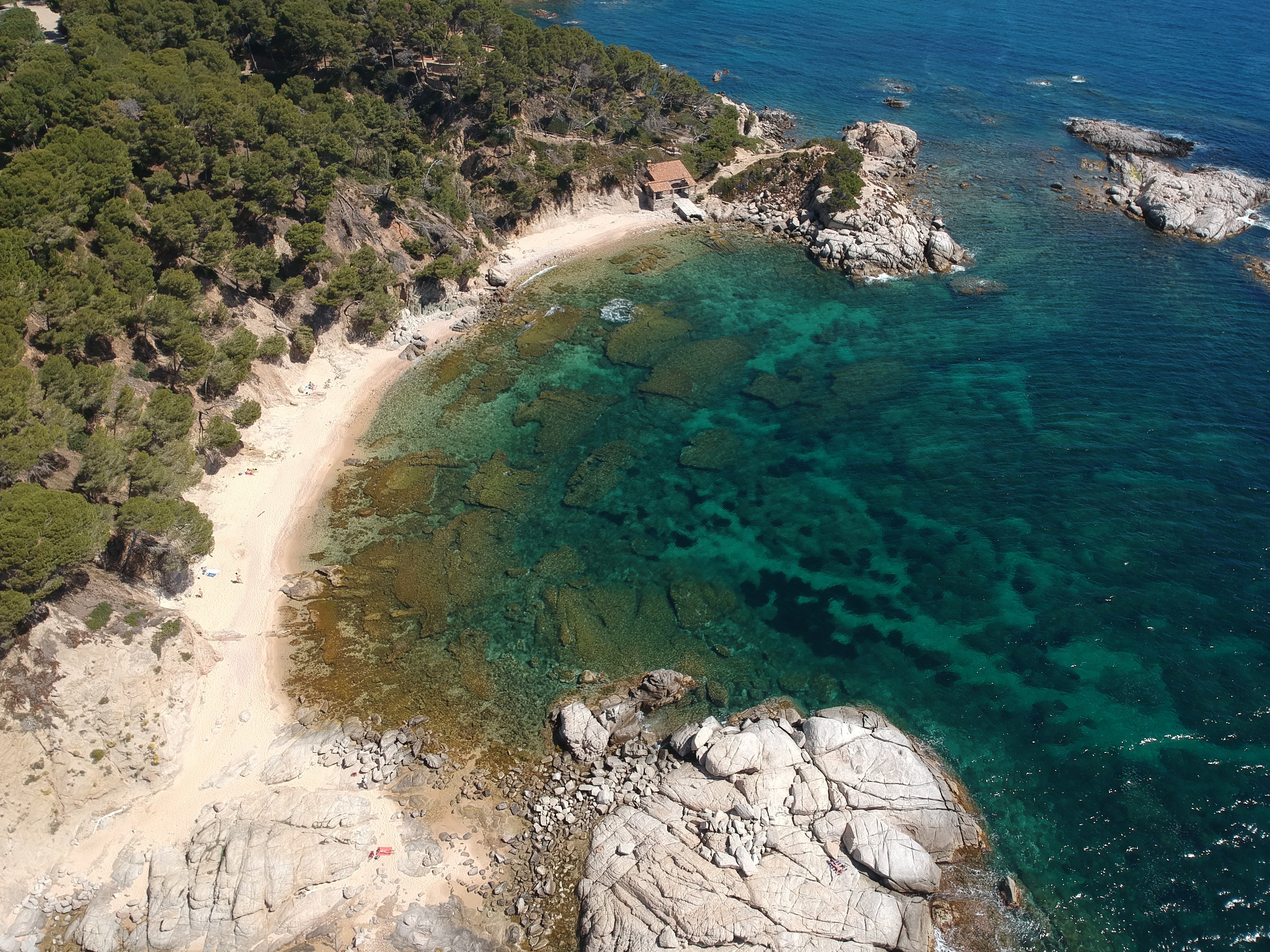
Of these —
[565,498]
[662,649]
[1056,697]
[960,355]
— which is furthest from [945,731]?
[960,355]

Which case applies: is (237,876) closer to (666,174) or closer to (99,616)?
(99,616)

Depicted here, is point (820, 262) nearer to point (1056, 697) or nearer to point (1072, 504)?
point (1072, 504)

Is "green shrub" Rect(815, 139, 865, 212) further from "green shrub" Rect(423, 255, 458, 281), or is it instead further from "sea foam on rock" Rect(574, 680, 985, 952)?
"sea foam on rock" Rect(574, 680, 985, 952)

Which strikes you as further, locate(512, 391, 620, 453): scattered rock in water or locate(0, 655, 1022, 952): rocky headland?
locate(512, 391, 620, 453): scattered rock in water

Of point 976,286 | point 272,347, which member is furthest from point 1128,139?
point 272,347

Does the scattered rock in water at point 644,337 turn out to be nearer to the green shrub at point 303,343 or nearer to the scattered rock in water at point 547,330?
the scattered rock in water at point 547,330

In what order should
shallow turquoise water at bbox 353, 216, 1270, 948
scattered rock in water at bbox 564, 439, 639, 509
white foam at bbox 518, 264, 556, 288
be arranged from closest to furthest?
shallow turquoise water at bbox 353, 216, 1270, 948
scattered rock in water at bbox 564, 439, 639, 509
white foam at bbox 518, 264, 556, 288

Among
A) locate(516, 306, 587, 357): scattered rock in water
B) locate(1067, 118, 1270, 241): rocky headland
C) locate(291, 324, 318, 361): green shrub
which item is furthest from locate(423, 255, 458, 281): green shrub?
locate(1067, 118, 1270, 241): rocky headland
